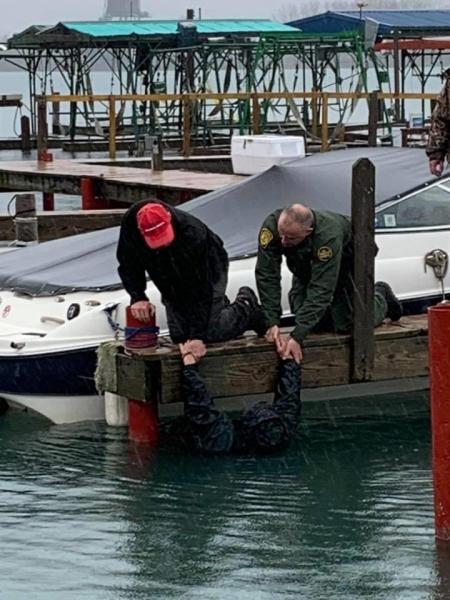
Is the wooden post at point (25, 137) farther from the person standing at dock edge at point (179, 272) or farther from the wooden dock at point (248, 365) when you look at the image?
the person standing at dock edge at point (179, 272)

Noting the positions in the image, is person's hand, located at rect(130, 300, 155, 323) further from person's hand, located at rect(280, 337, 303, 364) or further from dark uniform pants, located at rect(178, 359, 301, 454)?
person's hand, located at rect(280, 337, 303, 364)

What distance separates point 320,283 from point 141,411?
55.8 inches

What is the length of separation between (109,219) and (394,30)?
24884 millimetres

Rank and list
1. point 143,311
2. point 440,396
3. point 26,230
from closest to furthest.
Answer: point 440,396 → point 143,311 → point 26,230

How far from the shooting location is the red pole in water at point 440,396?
22.5 ft

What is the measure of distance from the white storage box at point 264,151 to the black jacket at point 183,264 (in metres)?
10.8

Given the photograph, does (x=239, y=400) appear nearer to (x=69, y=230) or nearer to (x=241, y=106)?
(x=69, y=230)

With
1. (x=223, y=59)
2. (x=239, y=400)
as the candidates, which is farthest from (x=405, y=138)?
(x=239, y=400)

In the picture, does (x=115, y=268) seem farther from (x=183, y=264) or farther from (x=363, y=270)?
(x=363, y=270)

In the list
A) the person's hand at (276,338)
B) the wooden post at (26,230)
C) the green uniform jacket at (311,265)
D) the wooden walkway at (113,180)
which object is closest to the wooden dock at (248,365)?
the person's hand at (276,338)

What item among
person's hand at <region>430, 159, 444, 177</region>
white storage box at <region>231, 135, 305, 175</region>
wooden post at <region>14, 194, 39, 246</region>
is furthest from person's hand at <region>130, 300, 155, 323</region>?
white storage box at <region>231, 135, 305, 175</region>

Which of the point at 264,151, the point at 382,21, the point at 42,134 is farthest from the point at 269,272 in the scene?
the point at 382,21

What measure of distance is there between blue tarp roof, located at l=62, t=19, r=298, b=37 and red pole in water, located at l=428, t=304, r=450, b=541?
101 ft

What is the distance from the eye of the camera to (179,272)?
9359mm
